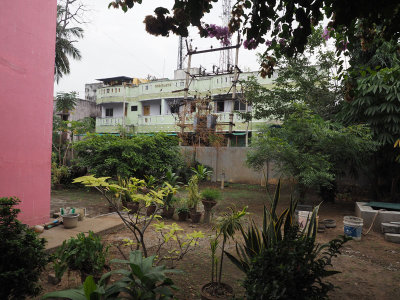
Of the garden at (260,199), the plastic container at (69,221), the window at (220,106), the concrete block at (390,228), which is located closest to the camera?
the garden at (260,199)

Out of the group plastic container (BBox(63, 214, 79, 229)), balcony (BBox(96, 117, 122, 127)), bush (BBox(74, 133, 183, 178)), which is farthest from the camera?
balcony (BBox(96, 117, 122, 127))

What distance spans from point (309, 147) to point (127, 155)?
5.78 metres

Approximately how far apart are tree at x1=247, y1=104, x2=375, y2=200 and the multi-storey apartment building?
Answer: 1069 cm

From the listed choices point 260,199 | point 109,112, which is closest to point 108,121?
point 109,112

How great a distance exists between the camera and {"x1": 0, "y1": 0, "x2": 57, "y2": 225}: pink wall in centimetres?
462

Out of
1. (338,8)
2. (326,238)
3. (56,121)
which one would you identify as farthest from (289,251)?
(56,121)

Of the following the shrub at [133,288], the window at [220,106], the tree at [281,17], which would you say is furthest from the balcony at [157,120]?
the shrub at [133,288]

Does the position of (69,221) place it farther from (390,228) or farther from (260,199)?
(260,199)

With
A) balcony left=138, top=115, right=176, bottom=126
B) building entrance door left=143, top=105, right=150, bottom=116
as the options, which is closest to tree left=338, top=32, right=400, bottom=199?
balcony left=138, top=115, right=176, bottom=126

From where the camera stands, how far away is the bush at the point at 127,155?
31.8 ft

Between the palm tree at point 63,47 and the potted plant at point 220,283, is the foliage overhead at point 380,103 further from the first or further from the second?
the palm tree at point 63,47

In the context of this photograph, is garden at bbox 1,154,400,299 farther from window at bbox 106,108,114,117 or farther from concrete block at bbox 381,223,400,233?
window at bbox 106,108,114,117

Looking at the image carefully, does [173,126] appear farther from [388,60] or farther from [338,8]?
[338,8]

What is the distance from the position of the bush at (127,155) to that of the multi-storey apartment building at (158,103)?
808cm
